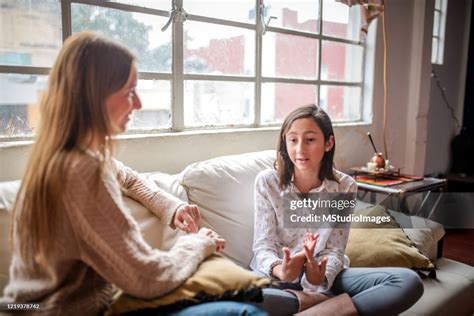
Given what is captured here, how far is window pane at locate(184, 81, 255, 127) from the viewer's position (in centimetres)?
191

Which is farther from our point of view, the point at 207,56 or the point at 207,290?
the point at 207,56

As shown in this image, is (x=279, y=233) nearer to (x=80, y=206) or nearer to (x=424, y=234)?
(x=424, y=234)

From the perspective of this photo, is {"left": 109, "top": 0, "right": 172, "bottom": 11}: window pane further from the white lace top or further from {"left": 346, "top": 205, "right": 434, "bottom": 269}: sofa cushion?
{"left": 346, "top": 205, "right": 434, "bottom": 269}: sofa cushion

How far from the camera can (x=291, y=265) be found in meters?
1.21

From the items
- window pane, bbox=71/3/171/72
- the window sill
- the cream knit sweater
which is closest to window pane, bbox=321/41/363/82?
the window sill

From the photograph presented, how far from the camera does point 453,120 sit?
387 centimetres

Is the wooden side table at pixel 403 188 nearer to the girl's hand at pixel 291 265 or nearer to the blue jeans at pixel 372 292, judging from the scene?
the blue jeans at pixel 372 292

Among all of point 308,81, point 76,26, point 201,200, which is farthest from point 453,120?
point 76,26

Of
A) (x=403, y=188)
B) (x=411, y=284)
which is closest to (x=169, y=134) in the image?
(x=411, y=284)

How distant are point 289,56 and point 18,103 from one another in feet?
4.69

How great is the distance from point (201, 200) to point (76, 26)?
771mm

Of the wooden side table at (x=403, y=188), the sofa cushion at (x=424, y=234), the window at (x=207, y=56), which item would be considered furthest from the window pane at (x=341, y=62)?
the sofa cushion at (x=424, y=234)

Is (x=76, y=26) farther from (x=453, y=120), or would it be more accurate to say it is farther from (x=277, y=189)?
(x=453, y=120)

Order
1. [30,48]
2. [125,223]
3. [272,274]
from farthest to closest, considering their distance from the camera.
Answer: [30,48], [272,274], [125,223]
